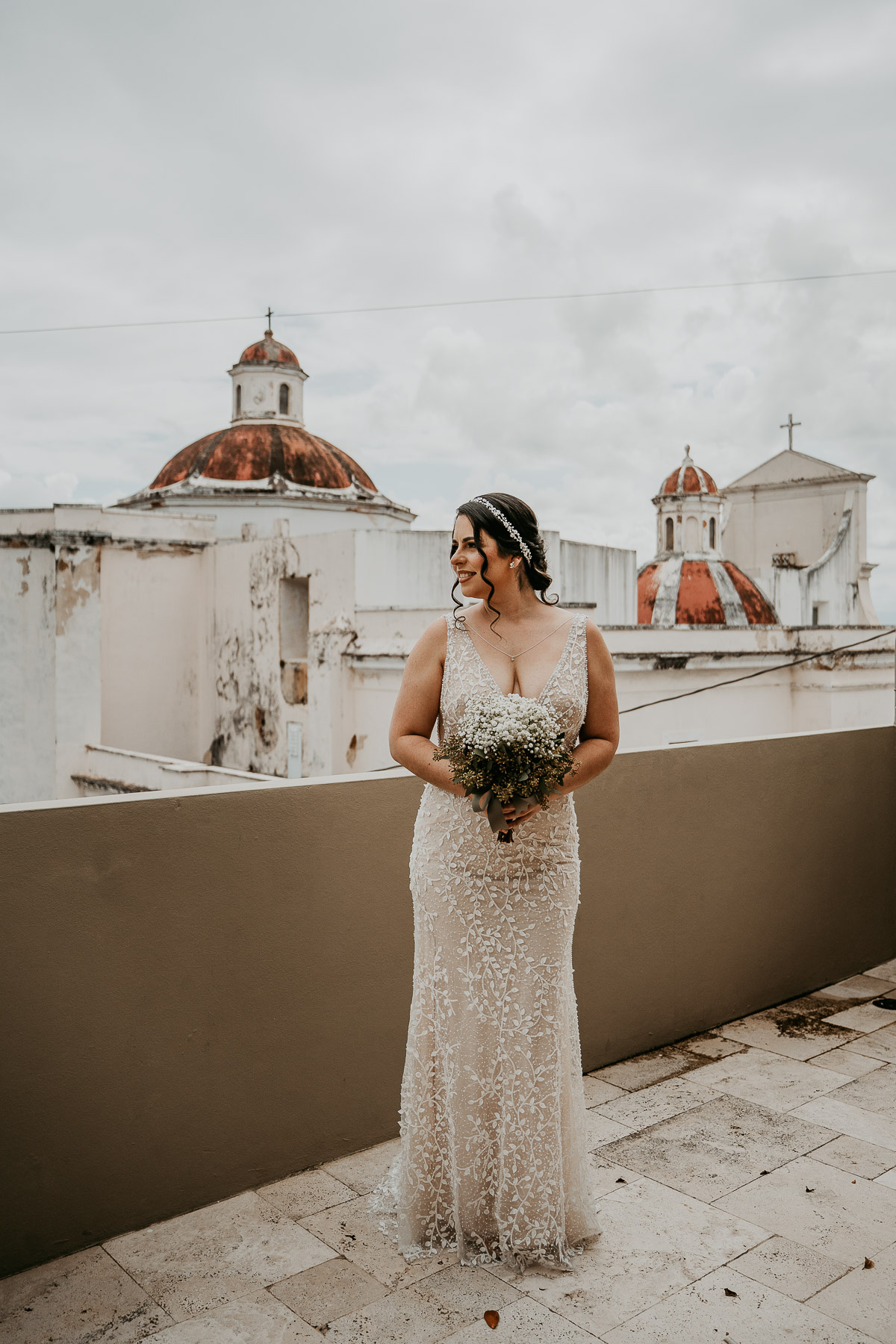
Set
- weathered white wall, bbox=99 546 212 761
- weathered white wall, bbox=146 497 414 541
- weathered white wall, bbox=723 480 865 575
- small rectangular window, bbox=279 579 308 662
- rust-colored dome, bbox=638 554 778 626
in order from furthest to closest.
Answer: weathered white wall, bbox=723 480 865 575 → rust-colored dome, bbox=638 554 778 626 → weathered white wall, bbox=146 497 414 541 → weathered white wall, bbox=99 546 212 761 → small rectangular window, bbox=279 579 308 662

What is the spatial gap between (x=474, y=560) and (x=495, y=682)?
298 mm

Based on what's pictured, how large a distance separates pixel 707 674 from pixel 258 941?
50.8 ft

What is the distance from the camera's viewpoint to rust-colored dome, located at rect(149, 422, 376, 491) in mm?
23406

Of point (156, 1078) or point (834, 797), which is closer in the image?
point (156, 1078)

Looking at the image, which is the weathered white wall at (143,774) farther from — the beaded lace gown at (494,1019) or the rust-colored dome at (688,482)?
the rust-colored dome at (688,482)

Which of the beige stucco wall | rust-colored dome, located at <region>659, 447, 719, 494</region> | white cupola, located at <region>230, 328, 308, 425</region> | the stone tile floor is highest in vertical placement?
white cupola, located at <region>230, 328, 308, 425</region>

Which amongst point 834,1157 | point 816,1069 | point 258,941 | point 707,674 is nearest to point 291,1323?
point 258,941

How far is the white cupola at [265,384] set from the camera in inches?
1020

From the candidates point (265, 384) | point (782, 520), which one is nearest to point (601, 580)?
point (265, 384)

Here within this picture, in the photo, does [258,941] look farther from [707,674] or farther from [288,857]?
[707,674]

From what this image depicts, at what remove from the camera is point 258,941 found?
297 centimetres

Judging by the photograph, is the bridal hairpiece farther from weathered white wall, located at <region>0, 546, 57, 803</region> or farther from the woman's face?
weathered white wall, located at <region>0, 546, 57, 803</region>

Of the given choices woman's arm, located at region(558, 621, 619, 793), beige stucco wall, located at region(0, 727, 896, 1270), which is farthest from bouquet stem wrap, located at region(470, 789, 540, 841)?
beige stucco wall, located at region(0, 727, 896, 1270)

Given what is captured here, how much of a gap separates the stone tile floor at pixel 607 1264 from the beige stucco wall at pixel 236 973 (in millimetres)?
166
